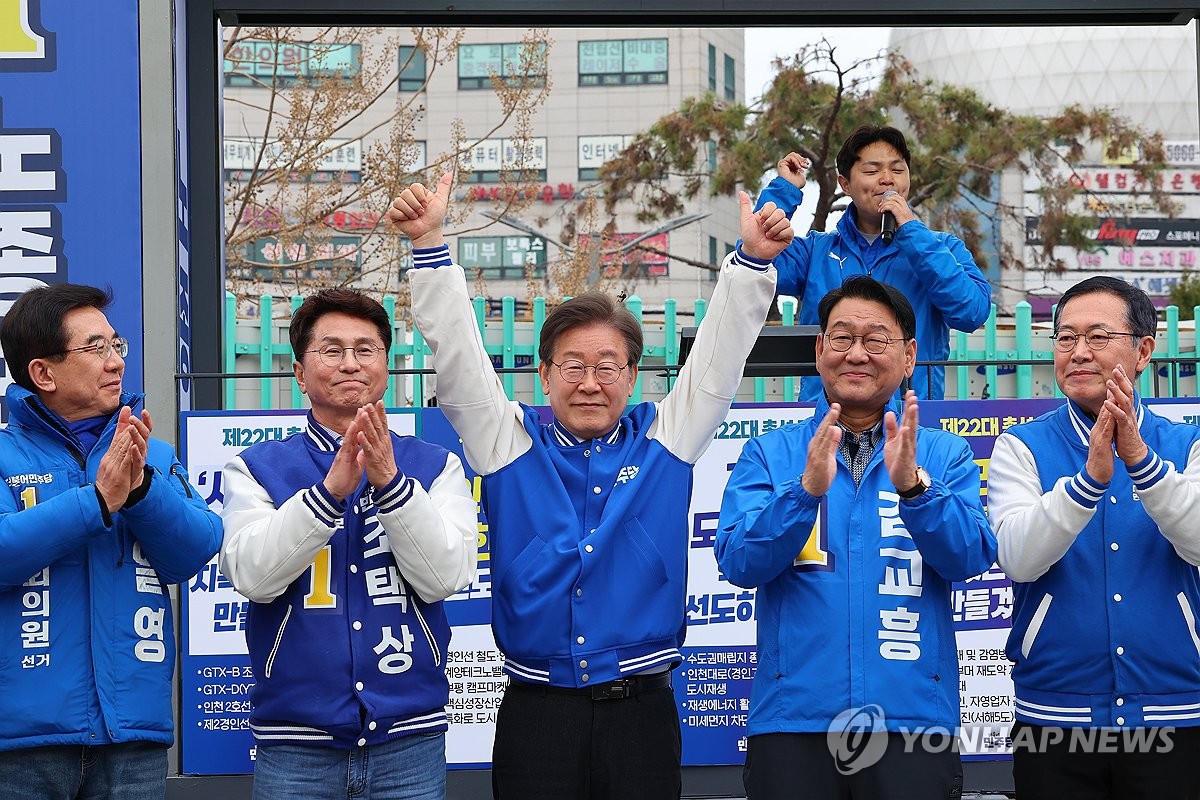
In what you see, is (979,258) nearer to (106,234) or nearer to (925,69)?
(106,234)

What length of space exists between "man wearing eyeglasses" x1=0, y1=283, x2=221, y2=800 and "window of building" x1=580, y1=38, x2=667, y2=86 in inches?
1707

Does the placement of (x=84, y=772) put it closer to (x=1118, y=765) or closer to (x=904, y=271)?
(x=1118, y=765)

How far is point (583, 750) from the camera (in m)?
3.04

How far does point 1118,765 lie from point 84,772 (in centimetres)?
247

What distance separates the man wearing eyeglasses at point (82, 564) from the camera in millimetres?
3018

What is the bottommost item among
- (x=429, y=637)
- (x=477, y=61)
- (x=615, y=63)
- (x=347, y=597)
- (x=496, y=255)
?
(x=429, y=637)

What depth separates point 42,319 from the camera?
3.33 metres

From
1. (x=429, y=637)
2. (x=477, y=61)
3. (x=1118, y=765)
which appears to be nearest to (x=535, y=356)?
(x=429, y=637)

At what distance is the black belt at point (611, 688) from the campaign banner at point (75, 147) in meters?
2.45

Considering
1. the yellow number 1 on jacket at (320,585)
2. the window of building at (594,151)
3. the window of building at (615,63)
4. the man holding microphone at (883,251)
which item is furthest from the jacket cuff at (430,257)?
the window of building at (615,63)

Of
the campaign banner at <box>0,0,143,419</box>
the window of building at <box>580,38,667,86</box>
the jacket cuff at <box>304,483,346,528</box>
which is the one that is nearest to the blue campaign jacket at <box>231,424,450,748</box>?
the jacket cuff at <box>304,483,346,528</box>

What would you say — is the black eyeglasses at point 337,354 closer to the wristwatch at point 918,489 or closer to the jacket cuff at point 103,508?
the jacket cuff at point 103,508

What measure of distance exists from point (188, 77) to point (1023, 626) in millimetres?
3793

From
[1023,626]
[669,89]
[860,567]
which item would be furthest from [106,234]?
[669,89]
